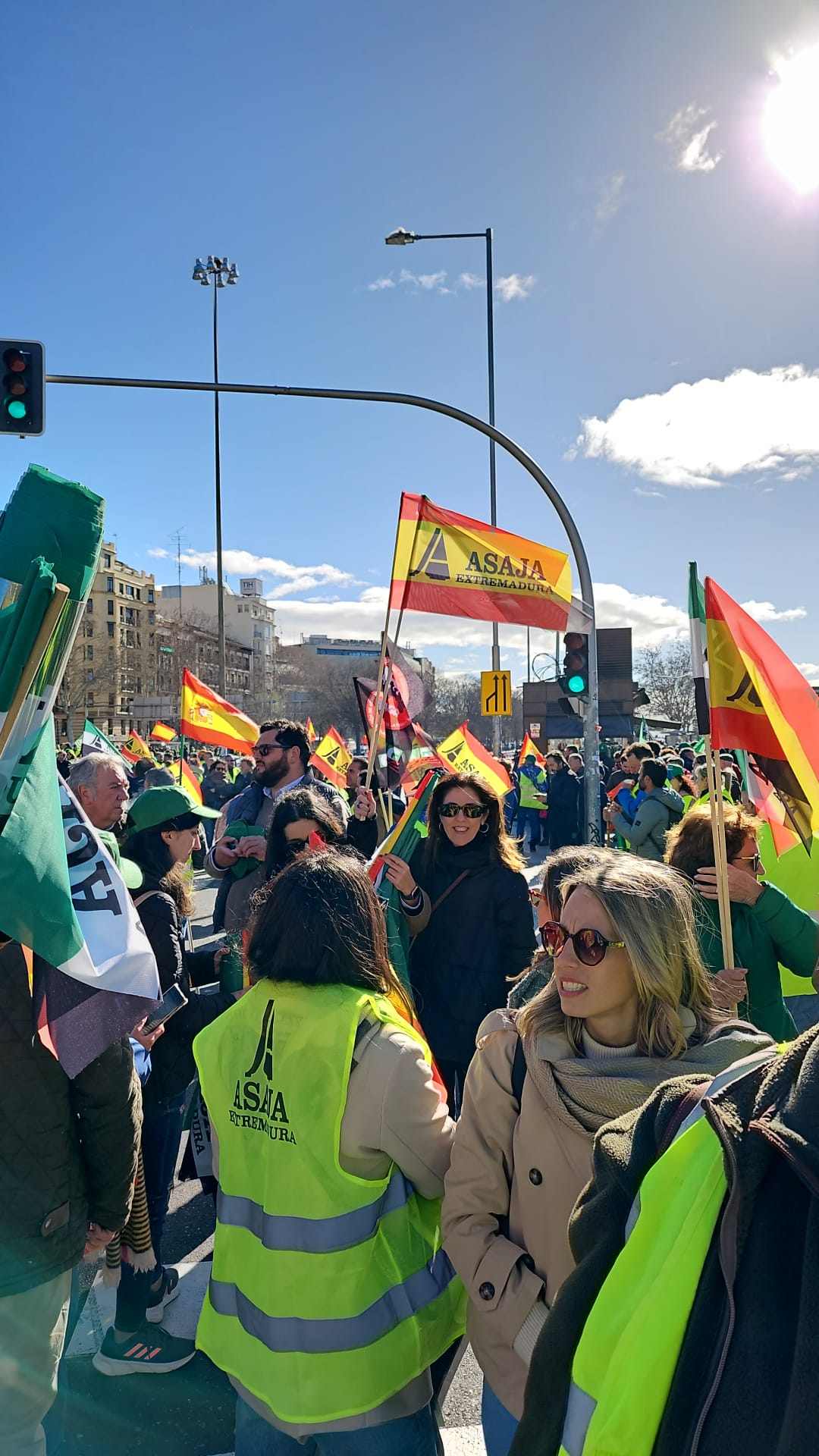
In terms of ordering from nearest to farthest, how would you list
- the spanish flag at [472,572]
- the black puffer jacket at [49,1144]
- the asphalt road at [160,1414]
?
1. the black puffer jacket at [49,1144]
2. the asphalt road at [160,1414]
3. the spanish flag at [472,572]

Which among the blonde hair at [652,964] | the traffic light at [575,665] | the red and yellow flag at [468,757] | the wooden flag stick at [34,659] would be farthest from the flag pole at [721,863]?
the traffic light at [575,665]

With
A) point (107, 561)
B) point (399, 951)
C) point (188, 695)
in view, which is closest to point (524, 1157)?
point (399, 951)

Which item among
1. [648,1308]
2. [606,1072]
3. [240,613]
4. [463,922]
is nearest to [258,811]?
[463,922]

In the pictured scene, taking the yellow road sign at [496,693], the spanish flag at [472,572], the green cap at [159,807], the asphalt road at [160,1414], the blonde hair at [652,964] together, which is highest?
the spanish flag at [472,572]

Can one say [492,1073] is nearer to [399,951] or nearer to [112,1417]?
[399,951]

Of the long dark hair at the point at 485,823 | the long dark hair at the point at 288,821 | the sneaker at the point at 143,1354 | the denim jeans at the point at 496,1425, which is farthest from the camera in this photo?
the long dark hair at the point at 485,823

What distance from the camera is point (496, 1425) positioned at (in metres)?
2.08

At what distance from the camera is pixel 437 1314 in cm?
208

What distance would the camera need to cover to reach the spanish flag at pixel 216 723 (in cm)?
1027

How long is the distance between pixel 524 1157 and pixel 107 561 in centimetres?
9250

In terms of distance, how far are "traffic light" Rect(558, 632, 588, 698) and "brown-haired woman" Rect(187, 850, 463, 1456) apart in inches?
249

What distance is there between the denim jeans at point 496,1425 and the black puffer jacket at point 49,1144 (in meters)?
1.06

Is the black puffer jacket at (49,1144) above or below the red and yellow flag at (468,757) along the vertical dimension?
below

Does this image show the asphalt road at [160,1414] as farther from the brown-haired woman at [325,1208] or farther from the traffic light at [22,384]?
the traffic light at [22,384]
